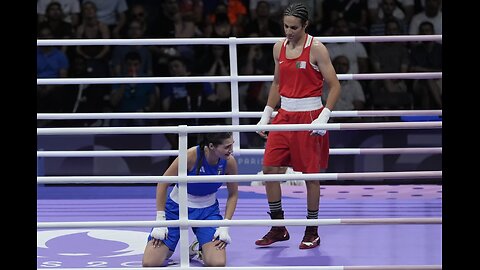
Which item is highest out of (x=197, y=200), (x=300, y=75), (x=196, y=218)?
(x=300, y=75)

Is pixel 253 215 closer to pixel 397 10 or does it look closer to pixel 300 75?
pixel 300 75

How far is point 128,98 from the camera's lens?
905 centimetres

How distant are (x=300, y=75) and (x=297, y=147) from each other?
0.45 meters

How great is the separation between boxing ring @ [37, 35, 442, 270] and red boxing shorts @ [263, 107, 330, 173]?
38 cm

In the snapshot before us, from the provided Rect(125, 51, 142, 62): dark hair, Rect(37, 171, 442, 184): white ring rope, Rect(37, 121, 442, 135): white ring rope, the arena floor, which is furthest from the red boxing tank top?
Rect(125, 51, 142, 62): dark hair

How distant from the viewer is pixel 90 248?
19.6ft

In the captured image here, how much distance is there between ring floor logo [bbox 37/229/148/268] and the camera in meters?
5.57

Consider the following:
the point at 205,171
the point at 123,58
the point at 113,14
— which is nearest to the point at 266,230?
the point at 205,171

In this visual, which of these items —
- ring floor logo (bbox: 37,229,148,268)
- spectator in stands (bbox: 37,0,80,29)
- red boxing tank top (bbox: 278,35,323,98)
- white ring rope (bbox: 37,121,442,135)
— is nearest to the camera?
white ring rope (bbox: 37,121,442,135)

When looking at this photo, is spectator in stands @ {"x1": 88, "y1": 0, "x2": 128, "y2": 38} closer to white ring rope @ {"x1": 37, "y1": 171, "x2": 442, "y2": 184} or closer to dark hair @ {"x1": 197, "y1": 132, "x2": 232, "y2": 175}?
dark hair @ {"x1": 197, "y1": 132, "x2": 232, "y2": 175}

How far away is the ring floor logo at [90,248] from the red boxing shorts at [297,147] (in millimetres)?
1047

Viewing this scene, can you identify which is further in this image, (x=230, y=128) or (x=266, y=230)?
(x=266, y=230)
